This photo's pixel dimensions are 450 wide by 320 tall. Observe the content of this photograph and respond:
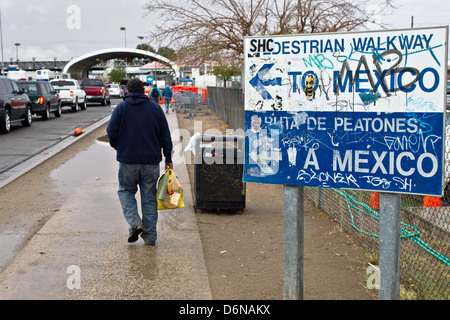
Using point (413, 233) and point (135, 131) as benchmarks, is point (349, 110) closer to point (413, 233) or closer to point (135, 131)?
point (135, 131)

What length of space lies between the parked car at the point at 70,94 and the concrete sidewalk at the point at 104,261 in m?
23.9

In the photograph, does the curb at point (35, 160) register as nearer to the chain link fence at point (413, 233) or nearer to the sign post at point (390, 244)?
the chain link fence at point (413, 233)

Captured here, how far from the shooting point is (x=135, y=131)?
588 centimetres

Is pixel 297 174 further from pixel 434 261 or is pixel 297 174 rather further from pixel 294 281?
pixel 434 261

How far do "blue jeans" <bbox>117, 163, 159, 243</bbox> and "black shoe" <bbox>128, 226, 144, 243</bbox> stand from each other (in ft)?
0.14

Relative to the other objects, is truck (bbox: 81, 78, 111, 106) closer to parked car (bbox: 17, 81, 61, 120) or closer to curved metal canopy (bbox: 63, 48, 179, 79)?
parked car (bbox: 17, 81, 61, 120)

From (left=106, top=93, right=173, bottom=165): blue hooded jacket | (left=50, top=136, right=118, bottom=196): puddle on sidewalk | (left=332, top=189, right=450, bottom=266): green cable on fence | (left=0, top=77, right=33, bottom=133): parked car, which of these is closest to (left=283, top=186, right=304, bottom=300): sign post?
(left=332, top=189, right=450, bottom=266): green cable on fence

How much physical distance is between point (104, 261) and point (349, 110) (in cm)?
312

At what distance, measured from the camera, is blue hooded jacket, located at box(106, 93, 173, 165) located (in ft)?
19.3

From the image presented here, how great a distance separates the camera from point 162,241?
6.33 metres

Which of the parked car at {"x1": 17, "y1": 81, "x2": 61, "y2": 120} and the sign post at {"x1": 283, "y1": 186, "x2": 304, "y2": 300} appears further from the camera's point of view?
the parked car at {"x1": 17, "y1": 81, "x2": 61, "y2": 120}

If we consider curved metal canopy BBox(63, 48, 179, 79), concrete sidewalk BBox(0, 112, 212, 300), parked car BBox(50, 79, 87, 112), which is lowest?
concrete sidewalk BBox(0, 112, 212, 300)
